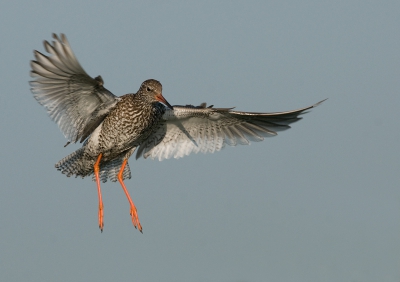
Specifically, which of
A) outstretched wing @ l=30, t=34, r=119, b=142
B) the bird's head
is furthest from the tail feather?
the bird's head

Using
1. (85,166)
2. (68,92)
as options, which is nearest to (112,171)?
(85,166)

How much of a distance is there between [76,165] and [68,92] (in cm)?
287

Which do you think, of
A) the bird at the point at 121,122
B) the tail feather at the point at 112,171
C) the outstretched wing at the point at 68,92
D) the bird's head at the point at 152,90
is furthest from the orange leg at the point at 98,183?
the bird's head at the point at 152,90

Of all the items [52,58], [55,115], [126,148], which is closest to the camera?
[52,58]

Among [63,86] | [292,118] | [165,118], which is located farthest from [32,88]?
[292,118]

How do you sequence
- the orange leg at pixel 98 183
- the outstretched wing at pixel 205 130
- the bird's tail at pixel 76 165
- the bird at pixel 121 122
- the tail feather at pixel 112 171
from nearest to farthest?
1. the bird at pixel 121 122
2. the orange leg at pixel 98 183
3. the outstretched wing at pixel 205 130
4. the bird's tail at pixel 76 165
5. the tail feather at pixel 112 171

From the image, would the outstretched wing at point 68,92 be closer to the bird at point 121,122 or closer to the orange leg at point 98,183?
the bird at point 121,122

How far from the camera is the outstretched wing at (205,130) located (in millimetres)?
16656

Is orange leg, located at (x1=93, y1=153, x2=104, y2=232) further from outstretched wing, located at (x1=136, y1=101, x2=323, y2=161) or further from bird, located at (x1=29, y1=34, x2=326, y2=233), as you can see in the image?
outstretched wing, located at (x1=136, y1=101, x2=323, y2=161)

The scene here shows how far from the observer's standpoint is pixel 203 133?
57.3 ft

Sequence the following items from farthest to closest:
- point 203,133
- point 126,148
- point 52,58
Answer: point 203,133
point 126,148
point 52,58

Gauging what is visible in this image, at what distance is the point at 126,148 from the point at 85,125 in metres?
1.17

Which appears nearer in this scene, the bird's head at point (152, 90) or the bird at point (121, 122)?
the bird at point (121, 122)

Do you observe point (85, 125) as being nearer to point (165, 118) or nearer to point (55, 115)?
point (55, 115)
